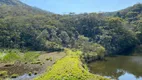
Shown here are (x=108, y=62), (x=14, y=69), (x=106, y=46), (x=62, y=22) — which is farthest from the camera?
(x=62, y=22)

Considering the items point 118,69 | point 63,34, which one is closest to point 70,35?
point 63,34

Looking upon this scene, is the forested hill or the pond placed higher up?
the forested hill

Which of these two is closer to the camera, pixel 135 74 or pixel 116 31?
pixel 135 74

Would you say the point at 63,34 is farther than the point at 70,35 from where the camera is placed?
No

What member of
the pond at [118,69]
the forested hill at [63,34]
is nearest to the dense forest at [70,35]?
the forested hill at [63,34]

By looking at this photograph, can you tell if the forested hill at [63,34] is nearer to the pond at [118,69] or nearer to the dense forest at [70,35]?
the dense forest at [70,35]

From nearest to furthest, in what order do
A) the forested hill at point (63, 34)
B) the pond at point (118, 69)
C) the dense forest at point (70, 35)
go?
the pond at point (118, 69) < the dense forest at point (70, 35) < the forested hill at point (63, 34)

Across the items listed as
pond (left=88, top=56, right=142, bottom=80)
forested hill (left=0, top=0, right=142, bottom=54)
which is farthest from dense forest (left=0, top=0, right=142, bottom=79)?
pond (left=88, top=56, right=142, bottom=80)

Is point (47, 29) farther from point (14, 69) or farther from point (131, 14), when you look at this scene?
point (131, 14)

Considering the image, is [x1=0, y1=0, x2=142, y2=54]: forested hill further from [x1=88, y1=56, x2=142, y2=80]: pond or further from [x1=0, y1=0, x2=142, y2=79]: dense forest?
[x1=88, y1=56, x2=142, y2=80]: pond

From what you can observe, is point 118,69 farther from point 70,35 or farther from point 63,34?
point 70,35

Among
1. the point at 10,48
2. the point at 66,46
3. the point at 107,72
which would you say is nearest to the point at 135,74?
the point at 107,72
